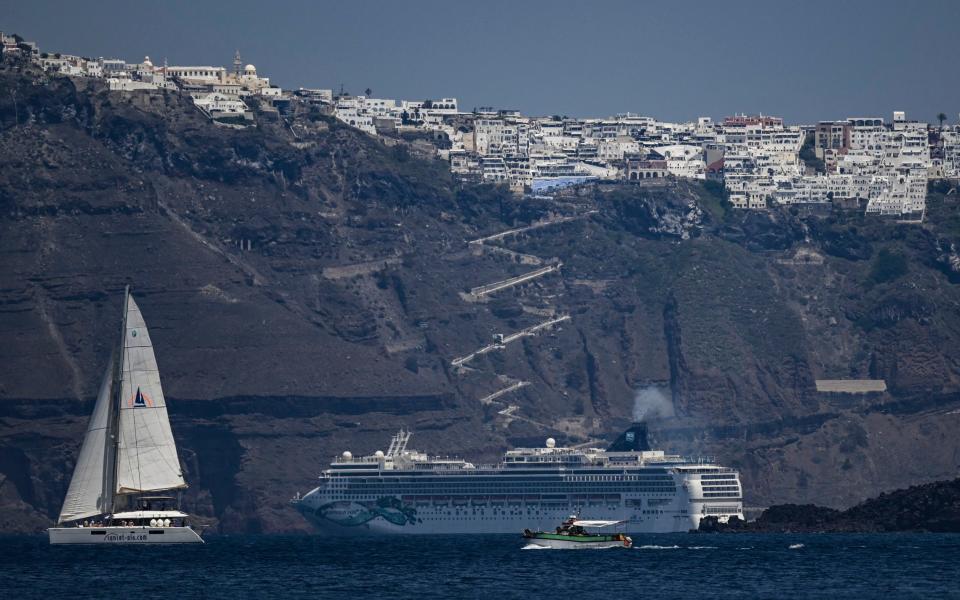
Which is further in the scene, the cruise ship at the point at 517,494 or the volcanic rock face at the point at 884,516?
the cruise ship at the point at 517,494

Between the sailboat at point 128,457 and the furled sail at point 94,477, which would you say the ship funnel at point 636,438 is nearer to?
the sailboat at point 128,457

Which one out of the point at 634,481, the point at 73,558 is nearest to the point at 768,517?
the point at 634,481

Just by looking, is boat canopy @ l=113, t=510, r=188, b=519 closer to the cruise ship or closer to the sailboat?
the sailboat

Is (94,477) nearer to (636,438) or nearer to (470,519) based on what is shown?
(470,519)

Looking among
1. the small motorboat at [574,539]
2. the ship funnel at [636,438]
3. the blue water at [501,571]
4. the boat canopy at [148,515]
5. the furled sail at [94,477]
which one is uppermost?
the ship funnel at [636,438]

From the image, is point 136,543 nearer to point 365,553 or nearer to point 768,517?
point 365,553

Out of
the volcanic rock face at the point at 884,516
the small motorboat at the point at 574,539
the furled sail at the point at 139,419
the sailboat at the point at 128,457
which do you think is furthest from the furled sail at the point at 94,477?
the volcanic rock face at the point at 884,516

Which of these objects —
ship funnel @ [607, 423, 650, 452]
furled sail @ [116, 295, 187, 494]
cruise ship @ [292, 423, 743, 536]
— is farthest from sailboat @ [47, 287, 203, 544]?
ship funnel @ [607, 423, 650, 452]

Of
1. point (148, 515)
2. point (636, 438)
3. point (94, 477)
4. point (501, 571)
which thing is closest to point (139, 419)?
point (94, 477)
